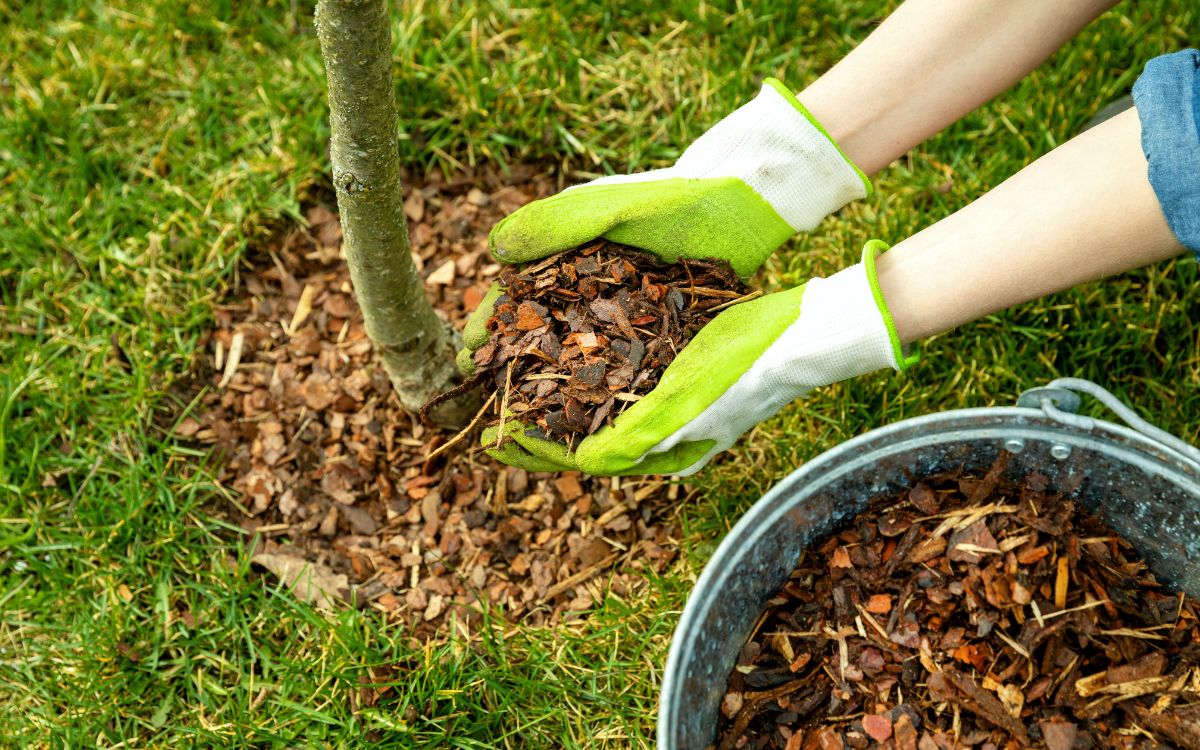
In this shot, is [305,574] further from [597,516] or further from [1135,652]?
[1135,652]

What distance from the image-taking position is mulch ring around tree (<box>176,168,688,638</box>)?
2.25m

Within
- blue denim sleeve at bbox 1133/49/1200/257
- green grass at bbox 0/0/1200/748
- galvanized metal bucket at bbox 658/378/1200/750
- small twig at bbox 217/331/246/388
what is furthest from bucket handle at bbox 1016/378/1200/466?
small twig at bbox 217/331/246/388

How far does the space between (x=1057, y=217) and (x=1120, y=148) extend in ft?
0.47

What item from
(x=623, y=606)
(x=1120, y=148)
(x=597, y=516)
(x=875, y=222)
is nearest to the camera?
(x=1120, y=148)

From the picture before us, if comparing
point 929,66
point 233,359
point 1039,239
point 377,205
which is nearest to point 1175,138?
point 1039,239

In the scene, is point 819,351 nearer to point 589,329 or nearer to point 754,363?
point 754,363

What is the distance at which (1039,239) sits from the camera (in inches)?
61.3

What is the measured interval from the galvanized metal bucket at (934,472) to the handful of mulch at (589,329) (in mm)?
367

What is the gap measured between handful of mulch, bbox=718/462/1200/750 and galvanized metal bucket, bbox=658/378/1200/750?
5cm

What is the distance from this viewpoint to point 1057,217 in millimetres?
1541

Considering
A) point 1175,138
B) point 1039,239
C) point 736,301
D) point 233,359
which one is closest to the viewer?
point 1175,138

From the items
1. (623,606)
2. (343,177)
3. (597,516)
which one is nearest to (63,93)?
(343,177)

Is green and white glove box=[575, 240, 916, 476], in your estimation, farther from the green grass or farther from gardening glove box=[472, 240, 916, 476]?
the green grass

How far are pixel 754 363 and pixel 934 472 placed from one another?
542mm
